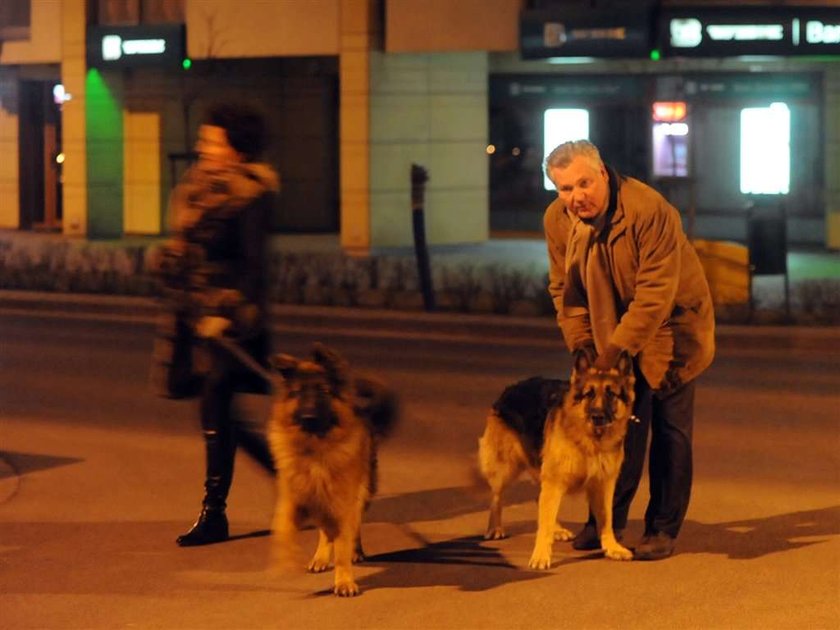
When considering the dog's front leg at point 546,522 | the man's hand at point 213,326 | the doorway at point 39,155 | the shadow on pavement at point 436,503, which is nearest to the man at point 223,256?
the man's hand at point 213,326

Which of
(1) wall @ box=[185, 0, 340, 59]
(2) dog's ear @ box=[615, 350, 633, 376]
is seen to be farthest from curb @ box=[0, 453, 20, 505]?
(1) wall @ box=[185, 0, 340, 59]

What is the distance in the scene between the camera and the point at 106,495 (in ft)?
29.7

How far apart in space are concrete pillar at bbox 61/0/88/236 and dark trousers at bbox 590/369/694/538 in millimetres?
23894

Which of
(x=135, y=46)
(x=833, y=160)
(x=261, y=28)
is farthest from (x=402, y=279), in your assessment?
(x=135, y=46)

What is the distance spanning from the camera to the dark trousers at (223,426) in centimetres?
763

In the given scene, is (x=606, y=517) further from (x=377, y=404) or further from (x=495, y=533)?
(x=377, y=404)

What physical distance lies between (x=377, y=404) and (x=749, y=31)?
62.9 feet

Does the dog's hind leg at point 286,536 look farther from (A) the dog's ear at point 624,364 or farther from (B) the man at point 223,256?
(A) the dog's ear at point 624,364

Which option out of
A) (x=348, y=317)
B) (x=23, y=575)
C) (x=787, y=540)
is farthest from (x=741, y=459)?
(x=348, y=317)

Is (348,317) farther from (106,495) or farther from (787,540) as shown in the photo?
(787,540)

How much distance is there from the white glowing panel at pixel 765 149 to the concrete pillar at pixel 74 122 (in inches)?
479

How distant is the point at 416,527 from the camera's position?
830 centimetres

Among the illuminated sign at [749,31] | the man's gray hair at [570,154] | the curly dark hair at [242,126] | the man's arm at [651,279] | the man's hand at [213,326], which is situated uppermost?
the illuminated sign at [749,31]

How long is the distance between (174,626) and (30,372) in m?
8.32
